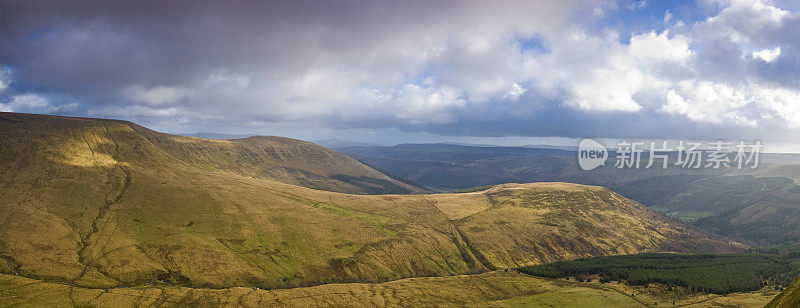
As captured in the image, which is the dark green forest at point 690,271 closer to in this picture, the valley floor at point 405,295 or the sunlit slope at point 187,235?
the valley floor at point 405,295

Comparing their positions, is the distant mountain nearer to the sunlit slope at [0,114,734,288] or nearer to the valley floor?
the sunlit slope at [0,114,734,288]

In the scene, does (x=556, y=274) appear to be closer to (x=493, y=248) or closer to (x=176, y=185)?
(x=493, y=248)

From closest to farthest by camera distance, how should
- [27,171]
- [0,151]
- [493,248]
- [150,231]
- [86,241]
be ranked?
[86,241]
[150,231]
[27,171]
[0,151]
[493,248]

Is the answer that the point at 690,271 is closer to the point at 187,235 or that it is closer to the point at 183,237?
the point at 187,235

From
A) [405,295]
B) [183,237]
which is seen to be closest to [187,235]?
[183,237]

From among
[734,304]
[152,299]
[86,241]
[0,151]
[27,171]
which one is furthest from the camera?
[0,151]

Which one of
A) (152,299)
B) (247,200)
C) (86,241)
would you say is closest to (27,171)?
(86,241)

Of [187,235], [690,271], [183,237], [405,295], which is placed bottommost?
[405,295]

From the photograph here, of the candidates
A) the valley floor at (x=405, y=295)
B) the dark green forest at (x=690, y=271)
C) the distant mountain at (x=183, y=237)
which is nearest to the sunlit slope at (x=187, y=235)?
the distant mountain at (x=183, y=237)

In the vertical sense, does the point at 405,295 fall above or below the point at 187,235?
below
